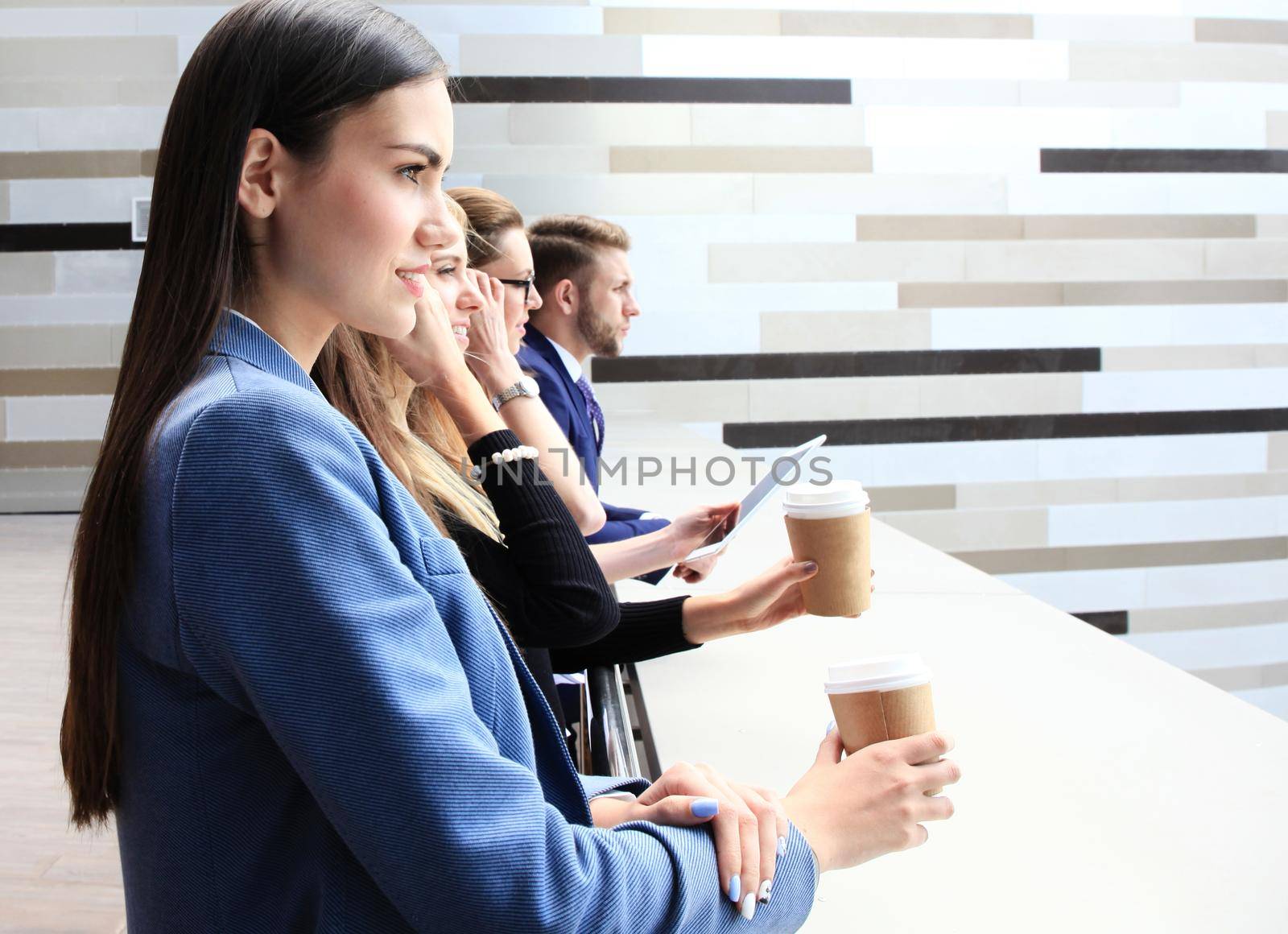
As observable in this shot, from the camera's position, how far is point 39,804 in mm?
2363

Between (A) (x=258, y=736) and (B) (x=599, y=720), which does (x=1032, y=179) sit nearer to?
(B) (x=599, y=720)

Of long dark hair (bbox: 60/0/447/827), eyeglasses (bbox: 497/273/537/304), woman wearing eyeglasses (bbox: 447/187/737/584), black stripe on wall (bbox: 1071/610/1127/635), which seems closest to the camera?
long dark hair (bbox: 60/0/447/827)

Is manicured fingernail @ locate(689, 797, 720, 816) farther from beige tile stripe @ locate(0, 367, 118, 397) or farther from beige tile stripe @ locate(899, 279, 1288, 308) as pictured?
beige tile stripe @ locate(0, 367, 118, 397)

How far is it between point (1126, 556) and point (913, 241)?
6.05 ft

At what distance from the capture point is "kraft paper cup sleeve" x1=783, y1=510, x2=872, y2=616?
110 centimetres

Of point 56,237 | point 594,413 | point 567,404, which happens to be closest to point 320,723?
point 567,404

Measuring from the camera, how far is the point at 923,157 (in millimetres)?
5070

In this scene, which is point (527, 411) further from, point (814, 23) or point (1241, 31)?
point (1241, 31)

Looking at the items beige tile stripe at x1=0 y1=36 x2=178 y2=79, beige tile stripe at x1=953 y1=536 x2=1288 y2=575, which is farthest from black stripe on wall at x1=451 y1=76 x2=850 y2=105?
beige tile stripe at x1=953 y1=536 x2=1288 y2=575

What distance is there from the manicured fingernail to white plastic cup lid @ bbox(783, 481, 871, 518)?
0.47 m

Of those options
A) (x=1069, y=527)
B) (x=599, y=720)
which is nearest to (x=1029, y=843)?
(x=599, y=720)

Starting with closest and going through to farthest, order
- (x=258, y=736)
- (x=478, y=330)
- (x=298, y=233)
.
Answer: (x=258, y=736) → (x=298, y=233) → (x=478, y=330)

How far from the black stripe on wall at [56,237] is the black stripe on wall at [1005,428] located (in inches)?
115

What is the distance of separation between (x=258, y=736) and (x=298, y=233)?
1.09ft
